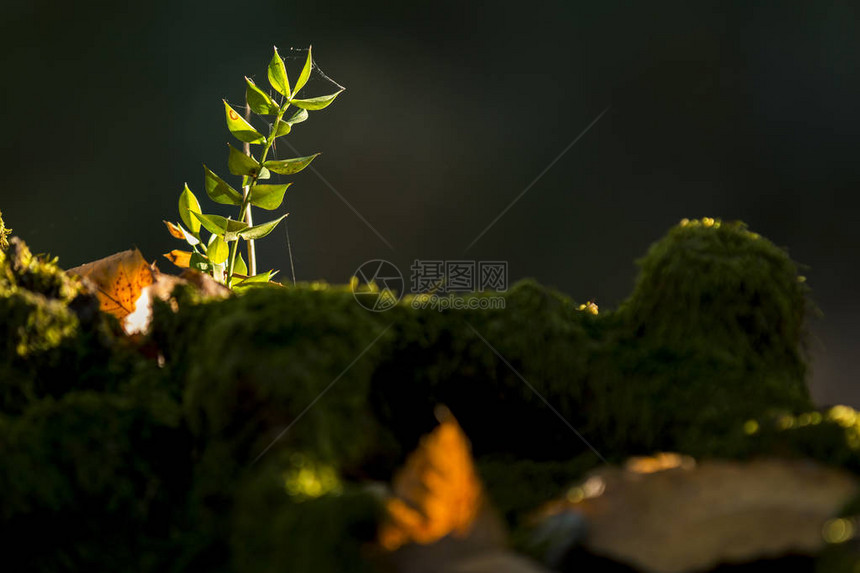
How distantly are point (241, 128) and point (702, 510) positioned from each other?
1357mm

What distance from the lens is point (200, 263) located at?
1.81m

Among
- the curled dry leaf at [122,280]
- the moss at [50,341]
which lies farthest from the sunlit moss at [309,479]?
the curled dry leaf at [122,280]

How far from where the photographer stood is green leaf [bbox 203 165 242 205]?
5.48ft

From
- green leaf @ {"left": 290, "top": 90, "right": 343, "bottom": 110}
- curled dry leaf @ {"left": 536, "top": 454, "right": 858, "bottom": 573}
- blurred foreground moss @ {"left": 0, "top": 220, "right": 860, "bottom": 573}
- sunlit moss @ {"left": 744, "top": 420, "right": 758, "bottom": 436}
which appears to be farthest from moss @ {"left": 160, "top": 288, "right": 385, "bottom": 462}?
green leaf @ {"left": 290, "top": 90, "right": 343, "bottom": 110}

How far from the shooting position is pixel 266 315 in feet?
3.09

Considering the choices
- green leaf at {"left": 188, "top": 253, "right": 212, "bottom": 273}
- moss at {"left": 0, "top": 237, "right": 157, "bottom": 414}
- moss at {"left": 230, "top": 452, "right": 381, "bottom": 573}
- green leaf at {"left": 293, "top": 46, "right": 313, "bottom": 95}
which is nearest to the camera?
moss at {"left": 230, "top": 452, "right": 381, "bottom": 573}

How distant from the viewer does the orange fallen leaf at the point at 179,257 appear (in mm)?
1896

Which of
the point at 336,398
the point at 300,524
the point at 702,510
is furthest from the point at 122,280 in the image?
the point at 702,510

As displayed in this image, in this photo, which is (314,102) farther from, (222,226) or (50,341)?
(50,341)

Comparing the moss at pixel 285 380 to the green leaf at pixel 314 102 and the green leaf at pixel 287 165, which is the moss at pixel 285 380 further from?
the green leaf at pixel 314 102

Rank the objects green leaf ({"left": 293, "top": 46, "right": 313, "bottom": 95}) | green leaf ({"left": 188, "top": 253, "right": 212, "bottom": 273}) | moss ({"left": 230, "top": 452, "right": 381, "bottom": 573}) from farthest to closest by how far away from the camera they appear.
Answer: green leaf ({"left": 188, "top": 253, "right": 212, "bottom": 273})
green leaf ({"left": 293, "top": 46, "right": 313, "bottom": 95})
moss ({"left": 230, "top": 452, "right": 381, "bottom": 573})

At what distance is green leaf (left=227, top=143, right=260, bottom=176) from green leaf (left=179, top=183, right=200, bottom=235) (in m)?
0.15

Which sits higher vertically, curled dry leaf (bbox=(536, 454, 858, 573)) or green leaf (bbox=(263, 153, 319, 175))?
green leaf (bbox=(263, 153, 319, 175))

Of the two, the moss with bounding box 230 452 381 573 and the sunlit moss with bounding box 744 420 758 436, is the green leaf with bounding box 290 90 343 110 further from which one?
the sunlit moss with bounding box 744 420 758 436
